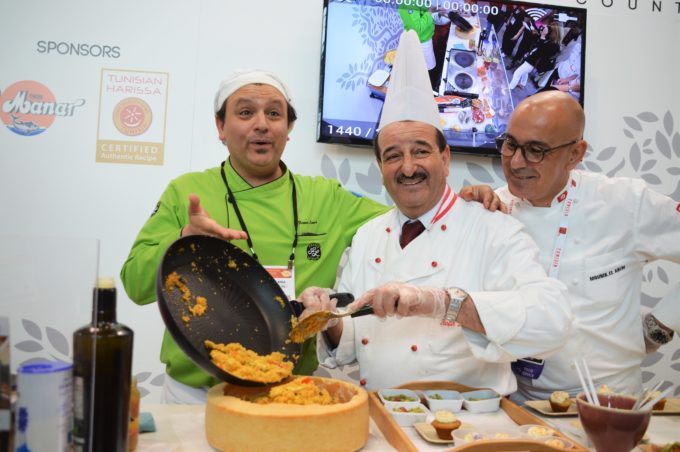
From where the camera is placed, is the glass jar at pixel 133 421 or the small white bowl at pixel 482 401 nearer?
the glass jar at pixel 133 421

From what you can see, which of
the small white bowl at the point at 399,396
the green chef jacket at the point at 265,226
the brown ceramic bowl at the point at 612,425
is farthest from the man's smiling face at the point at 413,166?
the brown ceramic bowl at the point at 612,425

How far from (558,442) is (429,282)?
81cm

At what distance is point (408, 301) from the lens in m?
1.68

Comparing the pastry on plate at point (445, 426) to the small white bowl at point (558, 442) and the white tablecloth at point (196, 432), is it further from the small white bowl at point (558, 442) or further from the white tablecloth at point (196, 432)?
the small white bowl at point (558, 442)

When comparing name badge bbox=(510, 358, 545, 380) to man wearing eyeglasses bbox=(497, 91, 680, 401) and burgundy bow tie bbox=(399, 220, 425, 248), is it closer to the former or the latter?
man wearing eyeglasses bbox=(497, 91, 680, 401)

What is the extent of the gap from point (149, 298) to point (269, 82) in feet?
3.19

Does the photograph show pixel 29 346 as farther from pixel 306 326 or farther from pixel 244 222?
pixel 244 222

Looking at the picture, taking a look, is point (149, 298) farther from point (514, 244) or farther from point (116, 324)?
point (514, 244)

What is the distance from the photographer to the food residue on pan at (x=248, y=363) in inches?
55.3

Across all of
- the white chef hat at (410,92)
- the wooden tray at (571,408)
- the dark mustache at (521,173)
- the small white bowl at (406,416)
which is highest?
the white chef hat at (410,92)

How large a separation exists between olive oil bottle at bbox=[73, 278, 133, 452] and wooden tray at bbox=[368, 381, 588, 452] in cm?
63

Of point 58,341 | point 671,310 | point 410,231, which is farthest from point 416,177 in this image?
point 58,341

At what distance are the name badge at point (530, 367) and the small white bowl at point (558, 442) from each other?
0.85m

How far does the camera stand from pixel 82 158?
3.29 metres
